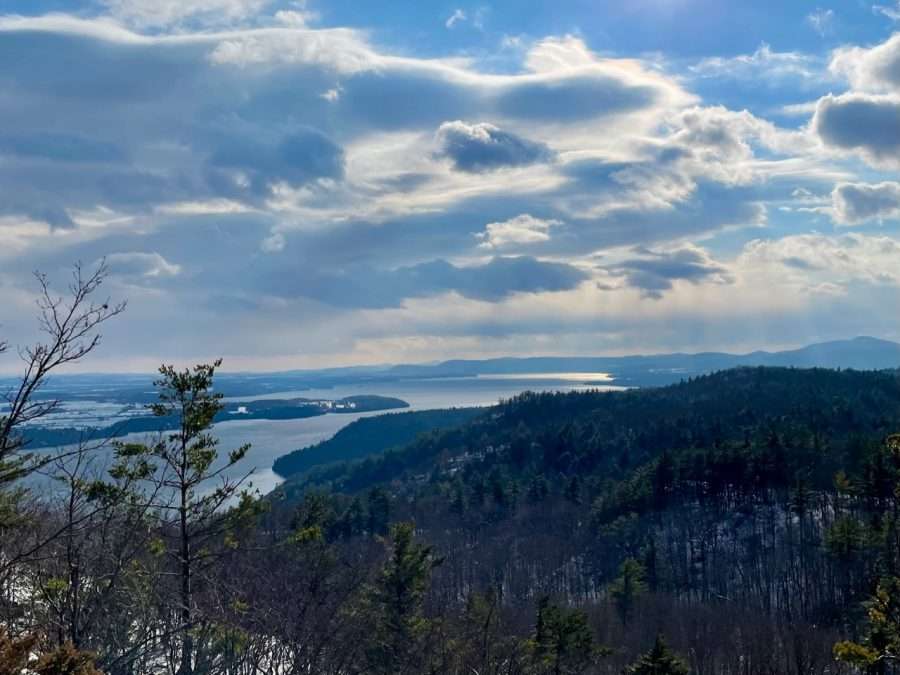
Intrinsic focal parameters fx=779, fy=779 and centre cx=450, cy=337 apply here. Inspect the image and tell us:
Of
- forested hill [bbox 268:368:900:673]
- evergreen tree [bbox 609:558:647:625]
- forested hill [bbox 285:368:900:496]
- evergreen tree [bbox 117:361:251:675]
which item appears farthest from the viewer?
forested hill [bbox 285:368:900:496]

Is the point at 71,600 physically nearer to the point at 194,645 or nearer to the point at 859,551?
the point at 194,645

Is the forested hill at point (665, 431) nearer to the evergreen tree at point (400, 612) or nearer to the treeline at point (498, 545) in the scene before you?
the treeline at point (498, 545)

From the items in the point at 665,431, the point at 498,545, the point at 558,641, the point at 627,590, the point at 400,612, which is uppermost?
the point at 400,612

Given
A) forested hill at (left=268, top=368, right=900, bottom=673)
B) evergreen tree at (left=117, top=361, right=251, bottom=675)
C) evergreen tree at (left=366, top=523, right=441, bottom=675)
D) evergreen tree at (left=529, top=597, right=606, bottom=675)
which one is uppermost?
evergreen tree at (left=117, top=361, right=251, bottom=675)

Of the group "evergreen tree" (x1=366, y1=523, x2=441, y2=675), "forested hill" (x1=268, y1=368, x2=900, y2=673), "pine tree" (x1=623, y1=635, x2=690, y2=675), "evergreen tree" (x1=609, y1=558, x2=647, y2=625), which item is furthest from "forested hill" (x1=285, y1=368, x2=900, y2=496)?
"evergreen tree" (x1=366, y1=523, x2=441, y2=675)

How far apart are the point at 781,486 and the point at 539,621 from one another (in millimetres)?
51432

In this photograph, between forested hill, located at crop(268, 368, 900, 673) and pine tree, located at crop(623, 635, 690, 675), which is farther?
forested hill, located at crop(268, 368, 900, 673)

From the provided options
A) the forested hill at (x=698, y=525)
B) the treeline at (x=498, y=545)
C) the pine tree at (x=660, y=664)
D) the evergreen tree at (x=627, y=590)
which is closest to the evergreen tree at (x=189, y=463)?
the treeline at (x=498, y=545)

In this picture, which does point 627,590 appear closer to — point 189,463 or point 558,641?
point 558,641

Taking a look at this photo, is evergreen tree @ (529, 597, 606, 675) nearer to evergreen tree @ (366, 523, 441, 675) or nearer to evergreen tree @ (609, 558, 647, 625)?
evergreen tree @ (366, 523, 441, 675)

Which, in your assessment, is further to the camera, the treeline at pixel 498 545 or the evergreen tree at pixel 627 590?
the evergreen tree at pixel 627 590

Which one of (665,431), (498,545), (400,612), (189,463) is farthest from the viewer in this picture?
(665,431)

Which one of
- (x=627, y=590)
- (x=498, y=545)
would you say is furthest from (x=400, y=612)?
(x=498, y=545)

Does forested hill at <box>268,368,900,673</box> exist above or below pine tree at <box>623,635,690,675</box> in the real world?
below
